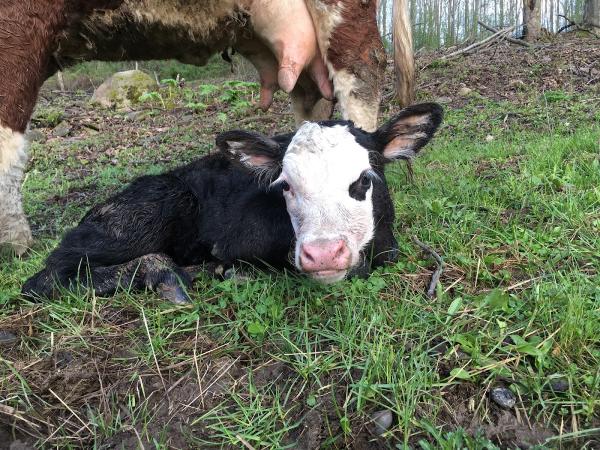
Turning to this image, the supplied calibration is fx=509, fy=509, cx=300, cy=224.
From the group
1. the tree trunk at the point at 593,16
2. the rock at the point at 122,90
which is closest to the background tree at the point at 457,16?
the tree trunk at the point at 593,16

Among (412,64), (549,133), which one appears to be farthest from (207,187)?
(549,133)

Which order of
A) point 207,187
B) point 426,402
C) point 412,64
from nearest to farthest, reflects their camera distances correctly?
1. point 426,402
2. point 207,187
3. point 412,64

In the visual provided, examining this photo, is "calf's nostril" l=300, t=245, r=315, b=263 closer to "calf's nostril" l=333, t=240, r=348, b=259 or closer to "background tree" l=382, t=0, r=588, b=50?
"calf's nostril" l=333, t=240, r=348, b=259

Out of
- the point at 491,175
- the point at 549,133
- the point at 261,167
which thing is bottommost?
the point at 549,133

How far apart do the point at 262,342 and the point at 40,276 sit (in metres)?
1.51

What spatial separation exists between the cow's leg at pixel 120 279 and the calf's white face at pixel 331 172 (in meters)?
0.72

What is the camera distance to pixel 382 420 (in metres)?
1.72

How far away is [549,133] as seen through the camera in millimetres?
5645

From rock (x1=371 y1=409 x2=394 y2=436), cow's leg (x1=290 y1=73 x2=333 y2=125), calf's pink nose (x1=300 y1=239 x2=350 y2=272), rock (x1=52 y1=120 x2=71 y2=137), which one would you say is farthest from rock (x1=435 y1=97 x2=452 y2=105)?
rock (x1=371 y1=409 x2=394 y2=436)

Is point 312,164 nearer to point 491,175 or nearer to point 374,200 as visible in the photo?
point 374,200

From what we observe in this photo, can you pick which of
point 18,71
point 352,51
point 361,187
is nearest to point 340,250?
point 361,187

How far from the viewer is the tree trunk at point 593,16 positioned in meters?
12.3

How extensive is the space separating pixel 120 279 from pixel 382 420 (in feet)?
5.69

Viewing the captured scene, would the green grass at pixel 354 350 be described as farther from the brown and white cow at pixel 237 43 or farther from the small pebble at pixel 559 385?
the brown and white cow at pixel 237 43
